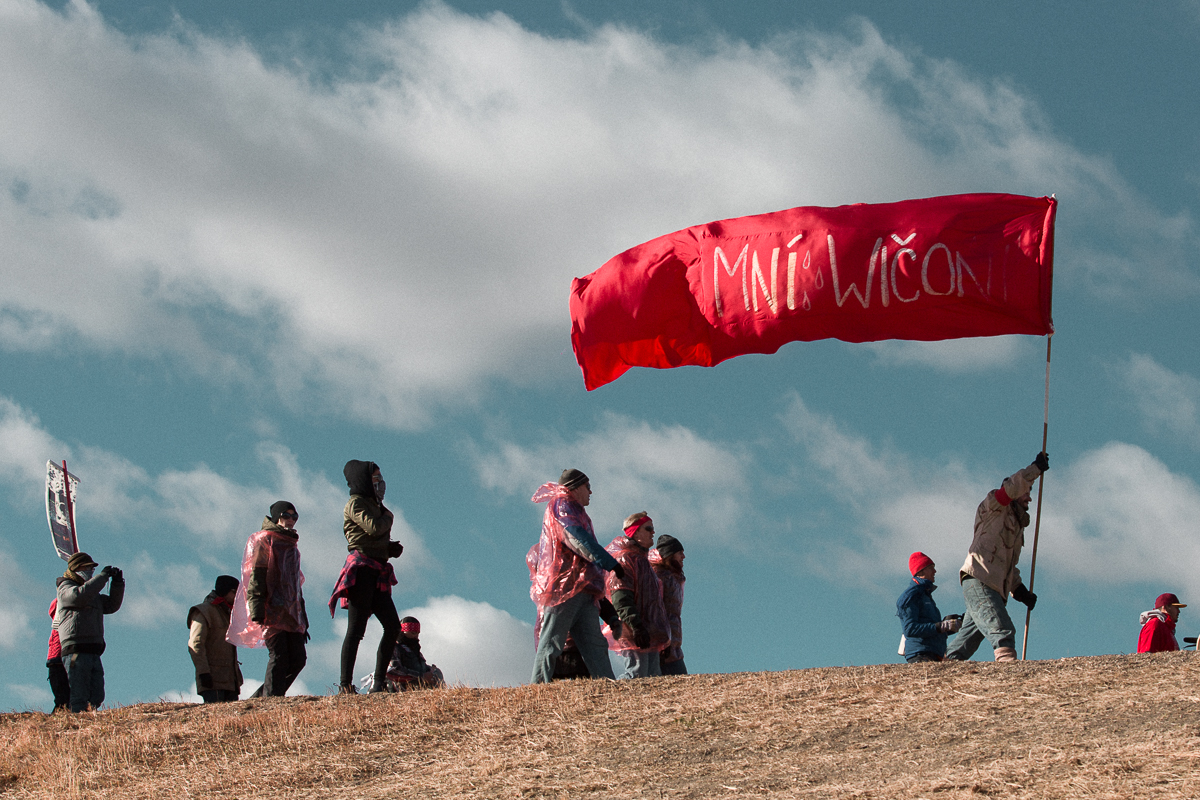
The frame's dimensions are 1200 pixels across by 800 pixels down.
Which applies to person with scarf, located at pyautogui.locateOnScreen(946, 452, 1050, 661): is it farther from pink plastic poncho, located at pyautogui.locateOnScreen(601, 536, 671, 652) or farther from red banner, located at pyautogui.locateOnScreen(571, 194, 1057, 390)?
pink plastic poncho, located at pyautogui.locateOnScreen(601, 536, 671, 652)

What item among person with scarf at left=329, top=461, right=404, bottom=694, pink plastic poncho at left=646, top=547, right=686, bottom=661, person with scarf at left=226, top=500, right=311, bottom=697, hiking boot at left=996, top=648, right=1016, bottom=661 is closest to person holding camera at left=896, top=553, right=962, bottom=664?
hiking boot at left=996, top=648, right=1016, bottom=661

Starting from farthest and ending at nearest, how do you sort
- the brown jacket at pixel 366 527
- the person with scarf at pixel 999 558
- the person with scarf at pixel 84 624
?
the person with scarf at pixel 84 624 → the brown jacket at pixel 366 527 → the person with scarf at pixel 999 558

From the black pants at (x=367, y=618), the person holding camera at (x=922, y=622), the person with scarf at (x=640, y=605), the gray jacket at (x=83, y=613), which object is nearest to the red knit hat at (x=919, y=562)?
the person holding camera at (x=922, y=622)

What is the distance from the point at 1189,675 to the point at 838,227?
5.48 metres

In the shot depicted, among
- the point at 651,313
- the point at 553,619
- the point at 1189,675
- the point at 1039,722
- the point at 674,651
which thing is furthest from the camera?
the point at 651,313

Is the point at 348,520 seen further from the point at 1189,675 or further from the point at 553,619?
the point at 1189,675

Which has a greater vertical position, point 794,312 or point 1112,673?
point 794,312

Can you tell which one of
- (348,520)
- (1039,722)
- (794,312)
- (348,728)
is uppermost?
(794,312)

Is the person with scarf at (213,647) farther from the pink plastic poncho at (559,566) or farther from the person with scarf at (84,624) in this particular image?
the pink plastic poncho at (559,566)

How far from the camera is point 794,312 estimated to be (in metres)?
13.6

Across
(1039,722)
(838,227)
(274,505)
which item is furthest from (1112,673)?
(274,505)

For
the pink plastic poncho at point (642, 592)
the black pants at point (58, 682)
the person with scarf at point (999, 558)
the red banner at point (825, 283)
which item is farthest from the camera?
the black pants at point (58, 682)

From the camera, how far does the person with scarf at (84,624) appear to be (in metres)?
13.7

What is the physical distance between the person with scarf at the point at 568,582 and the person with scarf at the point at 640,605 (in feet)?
1.94
